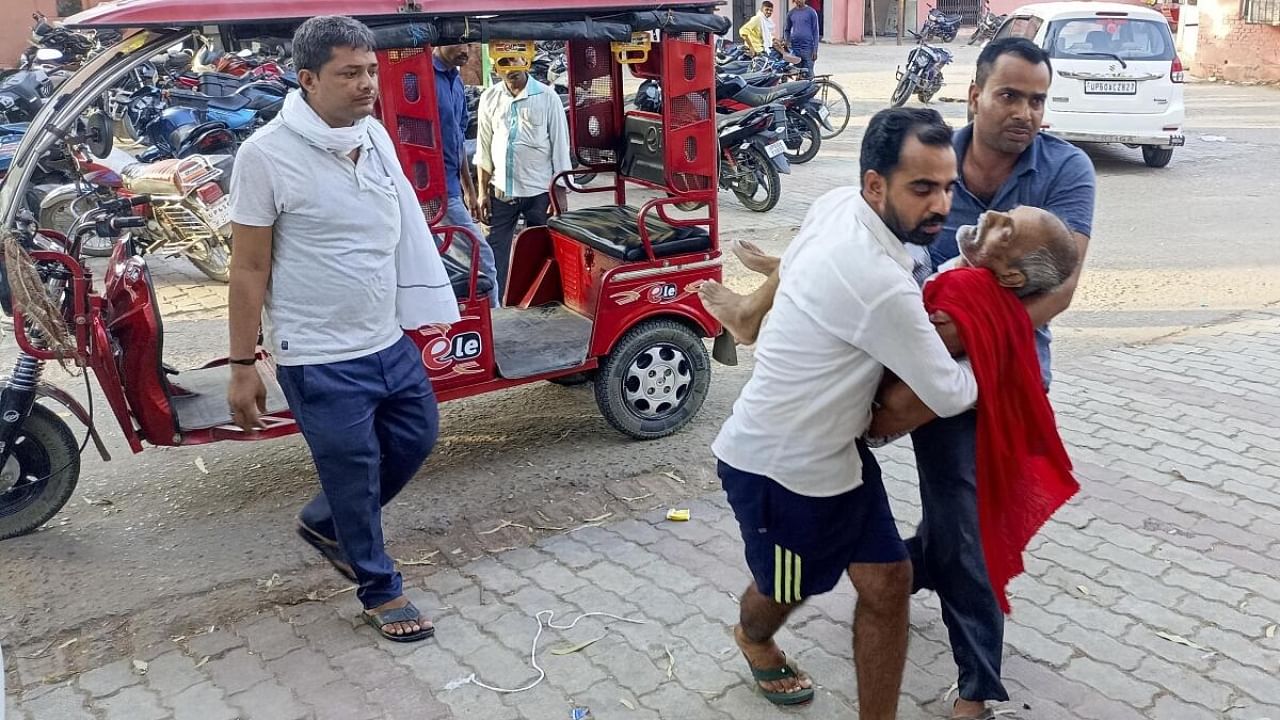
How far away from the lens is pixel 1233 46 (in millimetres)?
19422

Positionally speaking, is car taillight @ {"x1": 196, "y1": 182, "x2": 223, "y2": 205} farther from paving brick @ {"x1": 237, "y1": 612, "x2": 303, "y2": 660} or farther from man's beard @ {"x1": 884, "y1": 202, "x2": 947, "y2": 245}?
man's beard @ {"x1": 884, "y1": 202, "x2": 947, "y2": 245}

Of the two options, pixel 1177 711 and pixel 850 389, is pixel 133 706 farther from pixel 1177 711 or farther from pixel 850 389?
pixel 1177 711

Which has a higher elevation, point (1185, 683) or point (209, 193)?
point (209, 193)

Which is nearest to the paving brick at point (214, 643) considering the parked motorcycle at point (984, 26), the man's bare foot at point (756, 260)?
the man's bare foot at point (756, 260)

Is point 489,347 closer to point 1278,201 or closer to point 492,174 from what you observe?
point 492,174

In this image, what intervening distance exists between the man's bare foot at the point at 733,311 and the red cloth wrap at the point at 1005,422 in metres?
0.51

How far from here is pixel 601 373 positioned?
16.0 ft

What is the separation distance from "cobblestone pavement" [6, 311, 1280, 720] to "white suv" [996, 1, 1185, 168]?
7.92m

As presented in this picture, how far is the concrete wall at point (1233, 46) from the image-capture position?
62.1ft

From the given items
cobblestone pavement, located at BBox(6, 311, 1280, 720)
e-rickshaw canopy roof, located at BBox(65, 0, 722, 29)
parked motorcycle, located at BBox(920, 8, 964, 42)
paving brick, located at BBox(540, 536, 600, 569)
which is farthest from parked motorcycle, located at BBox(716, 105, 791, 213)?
parked motorcycle, located at BBox(920, 8, 964, 42)

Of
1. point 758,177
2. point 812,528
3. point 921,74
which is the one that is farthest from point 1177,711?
point 921,74

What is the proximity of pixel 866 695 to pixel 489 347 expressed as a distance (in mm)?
2424

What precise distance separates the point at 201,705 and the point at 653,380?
2.44 meters

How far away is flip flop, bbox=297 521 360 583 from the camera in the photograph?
3.56 metres
